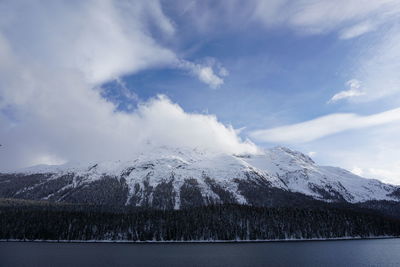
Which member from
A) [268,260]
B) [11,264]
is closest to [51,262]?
[11,264]

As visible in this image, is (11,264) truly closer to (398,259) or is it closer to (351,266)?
(351,266)

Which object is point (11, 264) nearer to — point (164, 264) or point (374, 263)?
point (164, 264)

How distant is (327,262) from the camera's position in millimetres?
109750

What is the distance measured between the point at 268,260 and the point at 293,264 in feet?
39.8

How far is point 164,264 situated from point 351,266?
63.3 m

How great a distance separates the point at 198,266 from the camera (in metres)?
103

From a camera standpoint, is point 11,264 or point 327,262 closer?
point 11,264

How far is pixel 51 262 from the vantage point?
108 meters

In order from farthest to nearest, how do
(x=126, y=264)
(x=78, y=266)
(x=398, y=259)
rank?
(x=398, y=259) → (x=126, y=264) → (x=78, y=266)

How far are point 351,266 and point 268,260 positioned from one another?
92.0 ft

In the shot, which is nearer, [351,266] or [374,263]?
[351,266]

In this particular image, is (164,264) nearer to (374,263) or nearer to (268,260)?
(268,260)

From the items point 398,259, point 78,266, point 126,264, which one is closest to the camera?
point 78,266

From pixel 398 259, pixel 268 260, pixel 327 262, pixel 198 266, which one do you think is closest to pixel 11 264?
pixel 198 266
